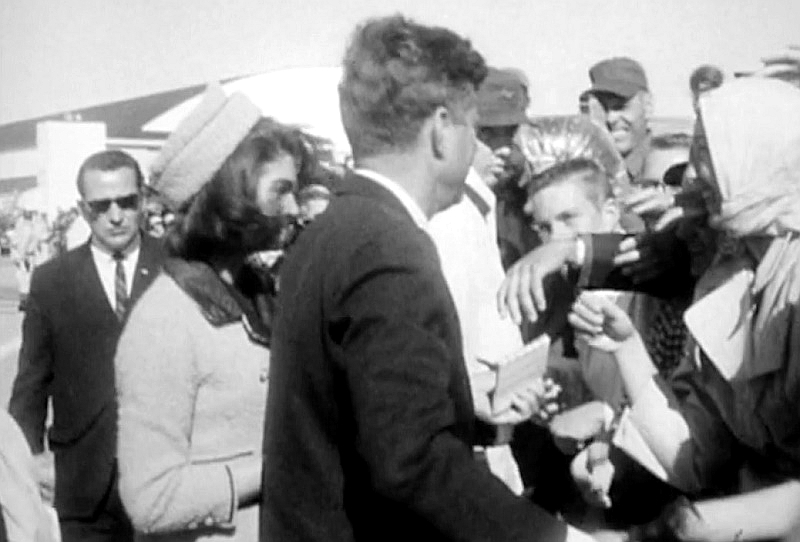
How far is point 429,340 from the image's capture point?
2518mm

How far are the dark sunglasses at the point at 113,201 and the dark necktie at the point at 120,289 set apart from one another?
305 millimetres

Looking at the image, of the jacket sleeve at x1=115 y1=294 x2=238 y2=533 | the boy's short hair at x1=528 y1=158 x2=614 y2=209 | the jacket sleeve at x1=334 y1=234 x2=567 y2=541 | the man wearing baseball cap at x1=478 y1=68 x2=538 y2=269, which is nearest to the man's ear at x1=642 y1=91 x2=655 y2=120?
the man wearing baseball cap at x1=478 y1=68 x2=538 y2=269

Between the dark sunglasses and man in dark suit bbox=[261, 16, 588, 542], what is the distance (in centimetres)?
336

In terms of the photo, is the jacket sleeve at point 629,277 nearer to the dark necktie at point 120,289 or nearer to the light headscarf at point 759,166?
the light headscarf at point 759,166

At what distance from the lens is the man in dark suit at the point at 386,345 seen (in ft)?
8.21

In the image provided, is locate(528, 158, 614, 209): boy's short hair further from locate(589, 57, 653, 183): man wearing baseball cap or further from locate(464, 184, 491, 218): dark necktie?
locate(589, 57, 653, 183): man wearing baseball cap

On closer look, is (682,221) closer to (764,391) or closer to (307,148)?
(764,391)

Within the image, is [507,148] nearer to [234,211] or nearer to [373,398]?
[234,211]

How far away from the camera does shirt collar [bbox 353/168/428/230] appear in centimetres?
271

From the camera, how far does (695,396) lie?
117 inches

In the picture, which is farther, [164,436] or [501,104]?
[501,104]

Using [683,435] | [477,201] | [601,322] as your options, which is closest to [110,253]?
[477,201]

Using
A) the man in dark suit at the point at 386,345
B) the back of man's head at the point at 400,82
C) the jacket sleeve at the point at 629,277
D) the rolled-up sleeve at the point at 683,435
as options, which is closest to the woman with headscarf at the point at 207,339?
the man in dark suit at the point at 386,345

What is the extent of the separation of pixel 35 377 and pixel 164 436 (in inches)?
102
